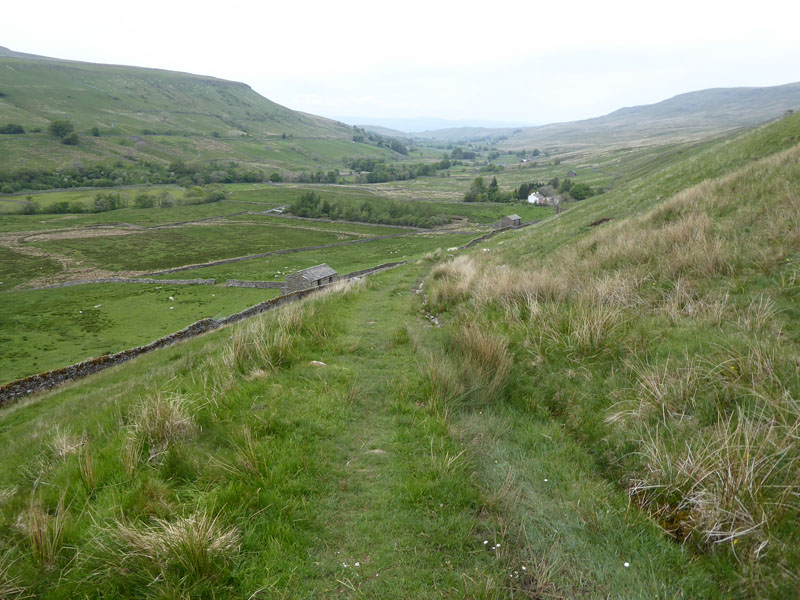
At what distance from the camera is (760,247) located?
336 inches

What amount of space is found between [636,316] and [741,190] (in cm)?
861

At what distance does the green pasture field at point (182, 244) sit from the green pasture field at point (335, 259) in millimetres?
9187

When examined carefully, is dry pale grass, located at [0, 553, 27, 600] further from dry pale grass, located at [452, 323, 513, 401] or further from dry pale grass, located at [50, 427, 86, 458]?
dry pale grass, located at [452, 323, 513, 401]

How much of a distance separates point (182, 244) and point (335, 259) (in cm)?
4023

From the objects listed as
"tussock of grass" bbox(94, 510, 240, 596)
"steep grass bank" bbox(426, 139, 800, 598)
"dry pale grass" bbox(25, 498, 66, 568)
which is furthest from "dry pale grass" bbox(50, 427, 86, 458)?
"steep grass bank" bbox(426, 139, 800, 598)

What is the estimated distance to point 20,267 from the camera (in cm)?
6500

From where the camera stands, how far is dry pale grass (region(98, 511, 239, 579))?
3312 millimetres

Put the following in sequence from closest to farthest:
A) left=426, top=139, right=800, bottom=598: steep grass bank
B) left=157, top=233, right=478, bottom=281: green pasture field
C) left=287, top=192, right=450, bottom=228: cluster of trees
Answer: left=426, top=139, right=800, bottom=598: steep grass bank < left=157, top=233, right=478, bottom=281: green pasture field < left=287, top=192, right=450, bottom=228: cluster of trees

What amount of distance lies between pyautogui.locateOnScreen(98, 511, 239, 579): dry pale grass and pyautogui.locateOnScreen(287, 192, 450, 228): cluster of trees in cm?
10608

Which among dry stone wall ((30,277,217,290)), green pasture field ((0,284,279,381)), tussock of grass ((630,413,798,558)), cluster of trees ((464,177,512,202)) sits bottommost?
green pasture field ((0,284,279,381))

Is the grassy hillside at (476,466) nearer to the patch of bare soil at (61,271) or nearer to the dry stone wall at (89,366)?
the dry stone wall at (89,366)

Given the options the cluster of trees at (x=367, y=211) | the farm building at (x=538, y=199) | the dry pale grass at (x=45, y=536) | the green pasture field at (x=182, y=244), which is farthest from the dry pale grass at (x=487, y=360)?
the farm building at (x=538, y=199)

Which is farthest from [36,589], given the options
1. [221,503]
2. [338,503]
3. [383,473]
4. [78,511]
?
[383,473]

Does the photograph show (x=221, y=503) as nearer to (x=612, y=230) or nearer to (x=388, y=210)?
(x=612, y=230)
